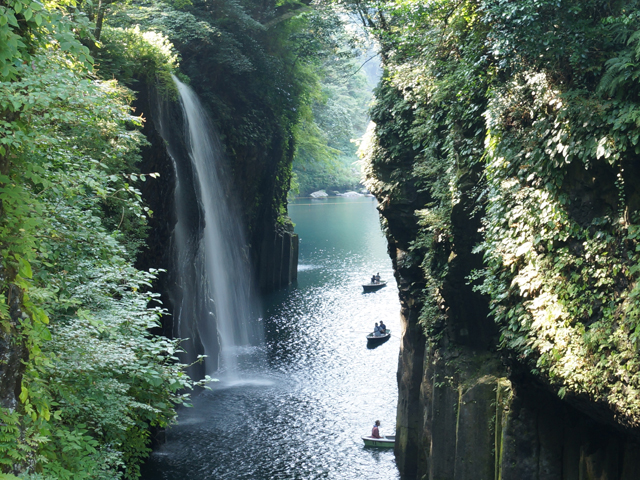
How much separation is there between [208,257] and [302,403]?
8.57 m

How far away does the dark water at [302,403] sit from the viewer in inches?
678

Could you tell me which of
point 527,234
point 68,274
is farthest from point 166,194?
point 527,234

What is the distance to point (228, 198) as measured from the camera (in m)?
29.0

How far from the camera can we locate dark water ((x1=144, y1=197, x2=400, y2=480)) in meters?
17.2

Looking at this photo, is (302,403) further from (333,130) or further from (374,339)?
(333,130)

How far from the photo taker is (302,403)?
21750 mm

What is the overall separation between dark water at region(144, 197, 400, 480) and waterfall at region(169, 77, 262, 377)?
61.6 inches

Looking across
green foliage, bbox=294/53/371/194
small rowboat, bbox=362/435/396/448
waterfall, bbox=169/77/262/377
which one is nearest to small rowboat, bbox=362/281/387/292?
waterfall, bbox=169/77/262/377

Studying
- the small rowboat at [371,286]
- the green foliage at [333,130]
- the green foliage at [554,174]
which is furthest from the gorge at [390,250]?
the small rowboat at [371,286]

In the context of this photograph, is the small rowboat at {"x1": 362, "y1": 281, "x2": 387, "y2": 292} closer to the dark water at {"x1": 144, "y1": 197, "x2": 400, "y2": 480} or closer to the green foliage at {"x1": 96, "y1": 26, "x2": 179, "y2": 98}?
the dark water at {"x1": 144, "y1": 197, "x2": 400, "y2": 480}

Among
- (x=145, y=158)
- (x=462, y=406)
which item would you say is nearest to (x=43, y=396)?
(x=462, y=406)

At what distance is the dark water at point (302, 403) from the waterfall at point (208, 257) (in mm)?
1565

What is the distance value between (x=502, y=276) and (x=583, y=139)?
10.9ft

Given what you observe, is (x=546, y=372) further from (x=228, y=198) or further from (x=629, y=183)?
(x=228, y=198)
